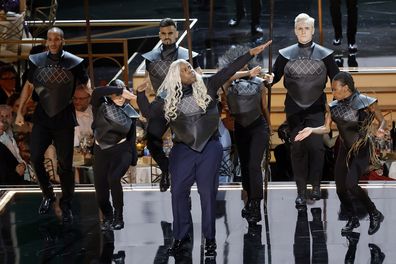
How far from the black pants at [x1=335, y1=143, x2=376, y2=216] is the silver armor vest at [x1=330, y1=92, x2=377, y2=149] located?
85 mm

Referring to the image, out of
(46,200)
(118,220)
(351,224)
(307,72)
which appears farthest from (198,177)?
(46,200)

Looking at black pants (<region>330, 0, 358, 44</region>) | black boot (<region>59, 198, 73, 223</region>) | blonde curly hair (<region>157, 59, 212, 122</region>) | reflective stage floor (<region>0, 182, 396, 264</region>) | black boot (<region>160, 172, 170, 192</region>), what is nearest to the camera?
blonde curly hair (<region>157, 59, 212, 122</region>)

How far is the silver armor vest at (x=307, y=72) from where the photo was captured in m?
9.02

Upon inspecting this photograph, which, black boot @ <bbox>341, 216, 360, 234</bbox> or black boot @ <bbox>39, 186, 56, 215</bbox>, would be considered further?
black boot @ <bbox>39, 186, 56, 215</bbox>

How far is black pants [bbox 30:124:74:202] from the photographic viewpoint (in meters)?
9.00

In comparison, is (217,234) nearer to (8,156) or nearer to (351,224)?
(351,224)

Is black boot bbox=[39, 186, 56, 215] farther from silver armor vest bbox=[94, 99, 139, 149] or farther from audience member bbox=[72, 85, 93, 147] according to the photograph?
audience member bbox=[72, 85, 93, 147]

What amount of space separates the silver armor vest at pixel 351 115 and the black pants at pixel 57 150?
5.85ft

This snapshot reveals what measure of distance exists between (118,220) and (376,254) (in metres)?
1.70

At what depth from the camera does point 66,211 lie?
30.2 ft

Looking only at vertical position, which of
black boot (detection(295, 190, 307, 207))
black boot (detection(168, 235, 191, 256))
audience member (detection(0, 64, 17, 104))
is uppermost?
audience member (detection(0, 64, 17, 104))

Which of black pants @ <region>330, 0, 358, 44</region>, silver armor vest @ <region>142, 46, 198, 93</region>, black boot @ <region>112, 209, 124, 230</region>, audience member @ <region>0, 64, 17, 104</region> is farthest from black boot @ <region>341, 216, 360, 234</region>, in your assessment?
black pants @ <region>330, 0, 358, 44</region>

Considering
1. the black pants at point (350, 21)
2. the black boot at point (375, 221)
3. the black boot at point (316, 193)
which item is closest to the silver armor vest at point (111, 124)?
the black boot at point (316, 193)

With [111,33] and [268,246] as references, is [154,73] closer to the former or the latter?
[268,246]
